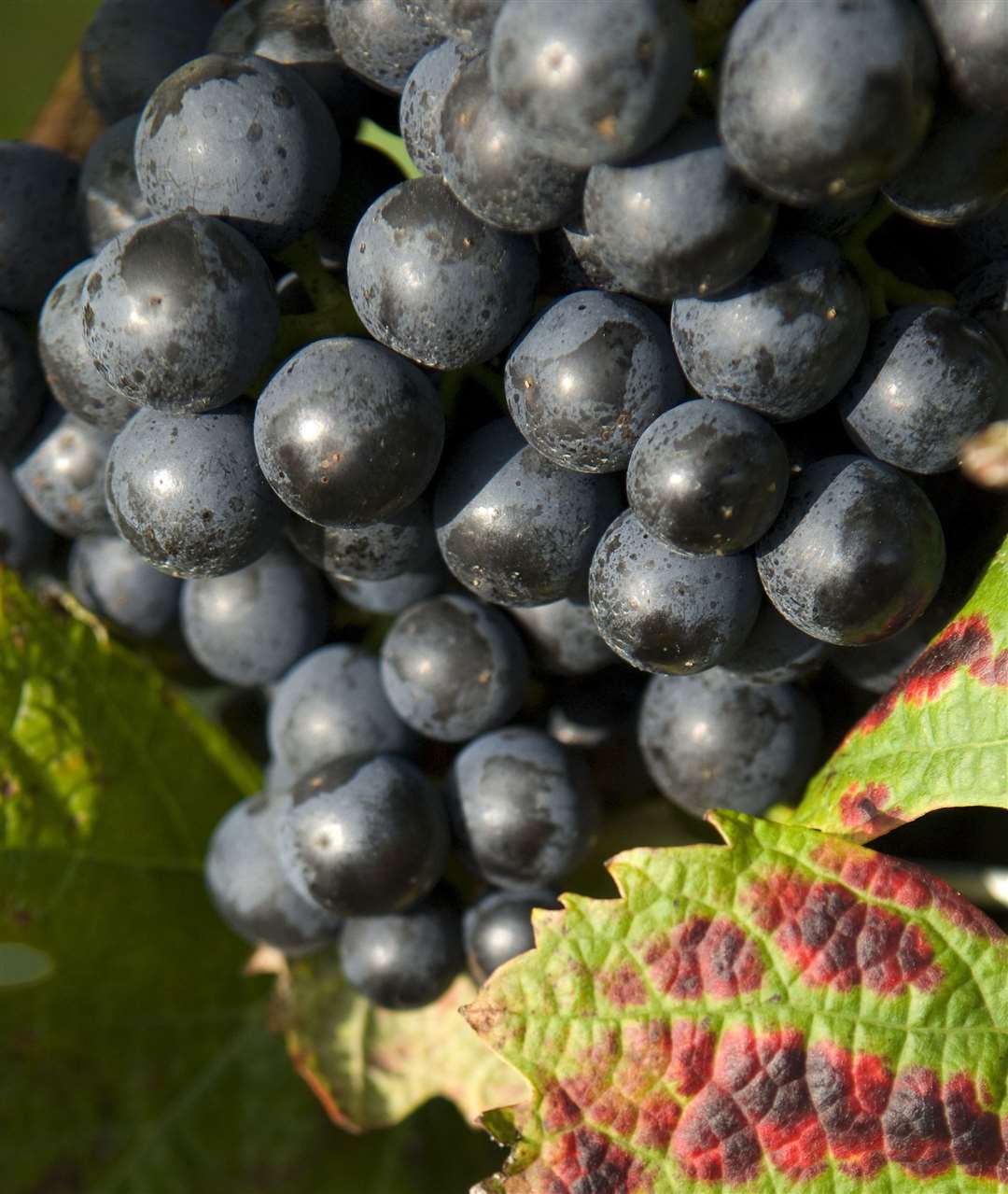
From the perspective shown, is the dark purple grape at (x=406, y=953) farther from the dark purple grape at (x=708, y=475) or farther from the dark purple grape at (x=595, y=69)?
the dark purple grape at (x=595, y=69)

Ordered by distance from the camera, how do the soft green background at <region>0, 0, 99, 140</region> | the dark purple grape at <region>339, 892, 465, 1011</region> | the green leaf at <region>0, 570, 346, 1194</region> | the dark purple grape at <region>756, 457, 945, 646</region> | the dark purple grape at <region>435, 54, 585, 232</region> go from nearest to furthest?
the dark purple grape at <region>435, 54, 585, 232</region>, the dark purple grape at <region>756, 457, 945, 646</region>, the dark purple grape at <region>339, 892, 465, 1011</region>, the green leaf at <region>0, 570, 346, 1194</region>, the soft green background at <region>0, 0, 99, 140</region>

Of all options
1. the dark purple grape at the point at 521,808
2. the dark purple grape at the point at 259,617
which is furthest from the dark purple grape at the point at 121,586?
the dark purple grape at the point at 521,808

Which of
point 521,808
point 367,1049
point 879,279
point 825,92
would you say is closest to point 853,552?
point 879,279

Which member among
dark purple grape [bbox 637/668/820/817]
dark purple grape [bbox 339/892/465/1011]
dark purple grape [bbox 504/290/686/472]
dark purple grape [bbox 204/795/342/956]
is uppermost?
dark purple grape [bbox 504/290/686/472]

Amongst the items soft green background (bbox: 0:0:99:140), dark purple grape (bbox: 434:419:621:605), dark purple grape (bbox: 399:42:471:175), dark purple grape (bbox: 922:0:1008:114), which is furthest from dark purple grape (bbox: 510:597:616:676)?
soft green background (bbox: 0:0:99:140)

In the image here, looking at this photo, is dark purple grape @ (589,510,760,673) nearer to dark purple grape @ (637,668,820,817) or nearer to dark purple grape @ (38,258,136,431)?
dark purple grape @ (637,668,820,817)

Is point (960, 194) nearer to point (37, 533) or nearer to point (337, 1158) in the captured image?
point (37, 533)

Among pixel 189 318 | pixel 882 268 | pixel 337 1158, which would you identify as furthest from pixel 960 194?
pixel 337 1158

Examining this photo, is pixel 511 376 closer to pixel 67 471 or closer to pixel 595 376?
pixel 595 376
